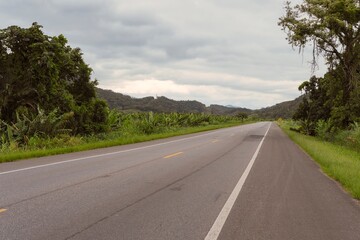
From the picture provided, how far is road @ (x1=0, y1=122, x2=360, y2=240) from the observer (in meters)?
5.09

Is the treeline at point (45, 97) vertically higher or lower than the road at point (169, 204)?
higher

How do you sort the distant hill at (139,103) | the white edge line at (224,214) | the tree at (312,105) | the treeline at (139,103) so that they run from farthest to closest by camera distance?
the distant hill at (139,103), the treeline at (139,103), the tree at (312,105), the white edge line at (224,214)

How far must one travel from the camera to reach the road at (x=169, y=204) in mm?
5094

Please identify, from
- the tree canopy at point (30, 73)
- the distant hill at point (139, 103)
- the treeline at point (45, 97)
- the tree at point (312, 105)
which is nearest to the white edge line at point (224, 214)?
the treeline at point (45, 97)

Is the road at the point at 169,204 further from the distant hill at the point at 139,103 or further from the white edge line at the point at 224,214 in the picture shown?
the distant hill at the point at 139,103

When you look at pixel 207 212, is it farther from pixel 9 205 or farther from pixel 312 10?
pixel 312 10

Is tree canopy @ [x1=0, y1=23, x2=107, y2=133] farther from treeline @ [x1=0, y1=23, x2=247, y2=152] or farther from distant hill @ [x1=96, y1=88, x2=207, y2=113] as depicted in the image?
distant hill @ [x1=96, y1=88, x2=207, y2=113]

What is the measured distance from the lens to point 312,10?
93.1 ft

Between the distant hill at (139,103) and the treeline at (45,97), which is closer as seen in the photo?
the treeline at (45,97)

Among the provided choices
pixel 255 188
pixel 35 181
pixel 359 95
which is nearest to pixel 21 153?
pixel 35 181

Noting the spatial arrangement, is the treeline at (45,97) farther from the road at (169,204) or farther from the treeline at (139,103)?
the treeline at (139,103)

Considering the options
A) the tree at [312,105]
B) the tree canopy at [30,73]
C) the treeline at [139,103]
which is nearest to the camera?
the tree canopy at [30,73]

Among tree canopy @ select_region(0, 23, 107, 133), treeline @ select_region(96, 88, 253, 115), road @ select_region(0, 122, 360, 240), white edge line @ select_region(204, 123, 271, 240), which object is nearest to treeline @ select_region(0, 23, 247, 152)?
tree canopy @ select_region(0, 23, 107, 133)

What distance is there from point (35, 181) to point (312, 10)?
26259mm
